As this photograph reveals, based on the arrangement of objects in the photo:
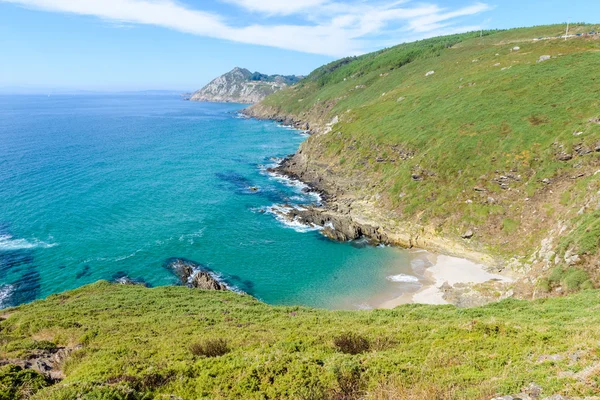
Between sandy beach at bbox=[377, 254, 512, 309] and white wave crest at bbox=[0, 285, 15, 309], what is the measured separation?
46728 millimetres

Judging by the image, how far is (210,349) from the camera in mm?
18969

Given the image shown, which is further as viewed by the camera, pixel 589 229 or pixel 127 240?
pixel 127 240

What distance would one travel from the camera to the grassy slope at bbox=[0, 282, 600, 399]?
511 inches

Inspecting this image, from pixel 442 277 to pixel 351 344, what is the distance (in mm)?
34939

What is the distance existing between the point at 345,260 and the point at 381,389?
43.5 m

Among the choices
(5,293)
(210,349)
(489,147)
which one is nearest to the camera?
(210,349)

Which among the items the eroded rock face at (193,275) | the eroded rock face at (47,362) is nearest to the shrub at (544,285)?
the eroded rock face at (193,275)

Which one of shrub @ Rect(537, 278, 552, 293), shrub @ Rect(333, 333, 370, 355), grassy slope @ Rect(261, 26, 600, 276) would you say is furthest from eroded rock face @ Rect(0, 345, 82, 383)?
grassy slope @ Rect(261, 26, 600, 276)

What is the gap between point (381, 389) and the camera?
40.8 ft

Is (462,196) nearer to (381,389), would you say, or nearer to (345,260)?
(345,260)

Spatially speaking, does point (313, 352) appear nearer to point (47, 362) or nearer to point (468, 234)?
point (47, 362)

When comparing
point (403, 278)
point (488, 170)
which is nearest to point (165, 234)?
point (403, 278)

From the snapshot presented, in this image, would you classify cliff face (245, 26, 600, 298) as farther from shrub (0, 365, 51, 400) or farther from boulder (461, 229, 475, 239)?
shrub (0, 365, 51, 400)

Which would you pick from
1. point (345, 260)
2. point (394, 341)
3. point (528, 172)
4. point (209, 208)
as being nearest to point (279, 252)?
point (345, 260)
